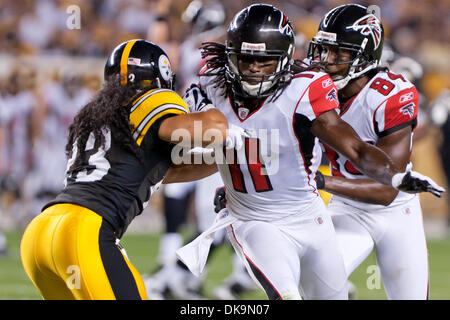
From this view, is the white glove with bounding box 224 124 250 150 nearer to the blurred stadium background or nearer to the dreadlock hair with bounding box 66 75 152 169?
the dreadlock hair with bounding box 66 75 152 169

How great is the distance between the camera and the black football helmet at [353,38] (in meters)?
3.79

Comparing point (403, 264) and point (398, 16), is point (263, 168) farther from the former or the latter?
point (398, 16)

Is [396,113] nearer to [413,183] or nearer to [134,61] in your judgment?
[413,183]

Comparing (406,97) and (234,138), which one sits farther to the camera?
(406,97)

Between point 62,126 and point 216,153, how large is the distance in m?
8.24

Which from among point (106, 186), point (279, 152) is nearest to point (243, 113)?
point (279, 152)

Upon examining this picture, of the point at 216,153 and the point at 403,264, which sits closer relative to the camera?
the point at 216,153

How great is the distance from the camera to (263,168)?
130 inches

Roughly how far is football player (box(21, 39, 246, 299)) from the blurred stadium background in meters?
5.88

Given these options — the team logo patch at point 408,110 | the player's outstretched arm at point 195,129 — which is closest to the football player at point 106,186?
the player's outstretched arm at point 195,129

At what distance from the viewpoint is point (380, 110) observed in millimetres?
3715

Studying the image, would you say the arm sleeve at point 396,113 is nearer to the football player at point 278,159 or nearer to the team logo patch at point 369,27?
the team logo patch at point 369,27

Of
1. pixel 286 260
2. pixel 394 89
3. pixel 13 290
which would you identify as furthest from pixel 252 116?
pixel 13 290

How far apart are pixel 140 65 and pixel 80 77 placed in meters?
8.03
